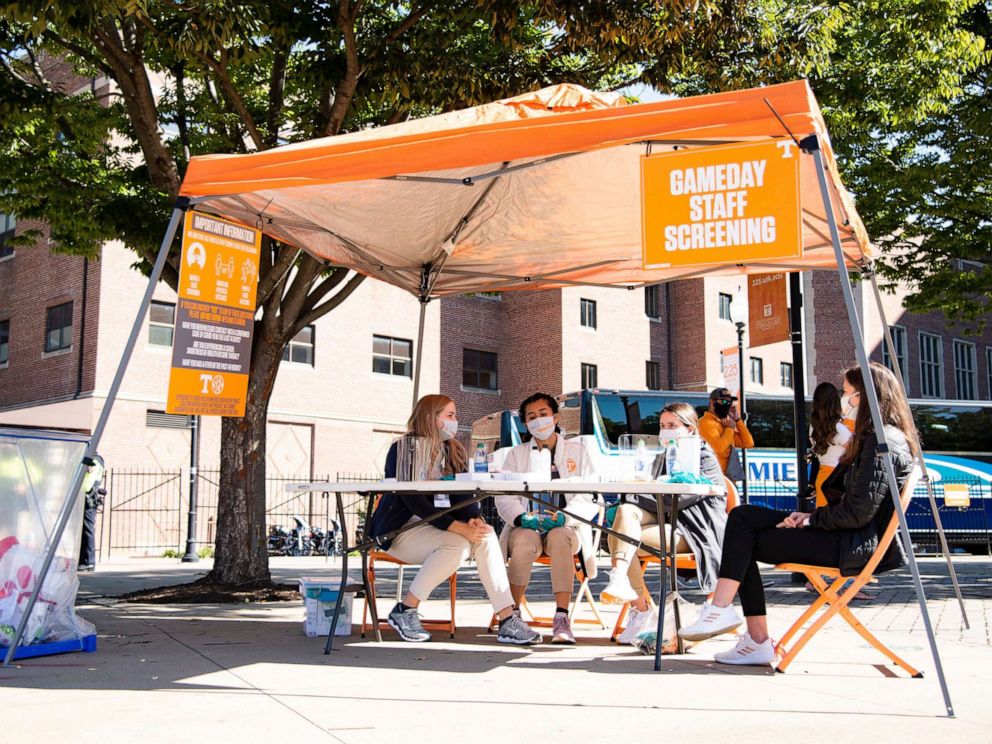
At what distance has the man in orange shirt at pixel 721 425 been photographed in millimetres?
10750

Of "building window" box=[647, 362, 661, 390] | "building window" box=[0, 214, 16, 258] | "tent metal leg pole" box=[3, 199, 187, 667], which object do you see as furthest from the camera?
"building window" box=[647, 362, 661, 390]

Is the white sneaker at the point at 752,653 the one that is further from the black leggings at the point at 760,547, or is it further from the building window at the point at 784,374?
the building window at the point at 784,374

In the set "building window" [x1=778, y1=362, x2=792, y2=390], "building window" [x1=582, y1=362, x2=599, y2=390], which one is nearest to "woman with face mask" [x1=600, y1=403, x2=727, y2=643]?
"building window" [x1=582, y1=362, x2=599, y2=390]

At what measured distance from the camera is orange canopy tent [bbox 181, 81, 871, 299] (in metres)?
5.65

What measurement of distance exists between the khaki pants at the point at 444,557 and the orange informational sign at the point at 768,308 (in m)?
5.99

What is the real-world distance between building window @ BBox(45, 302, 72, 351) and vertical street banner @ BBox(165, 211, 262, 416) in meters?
23.5

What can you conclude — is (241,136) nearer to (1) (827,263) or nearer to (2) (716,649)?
(1) (827,263)

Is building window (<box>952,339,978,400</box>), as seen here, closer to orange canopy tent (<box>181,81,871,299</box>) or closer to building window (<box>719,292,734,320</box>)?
building window (<box>719,292,734,320</box>)

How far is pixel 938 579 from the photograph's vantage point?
1438 cm

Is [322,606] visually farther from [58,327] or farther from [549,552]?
[58,327]

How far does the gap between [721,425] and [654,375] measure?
103ft

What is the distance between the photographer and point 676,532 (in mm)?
6906

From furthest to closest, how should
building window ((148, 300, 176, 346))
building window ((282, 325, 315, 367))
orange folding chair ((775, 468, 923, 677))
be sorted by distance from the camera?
building window ((282, 325, 315, 367)) → building window ((148, 300, 176, 346)) → orange folding chair ((775, 468, 923, 677))

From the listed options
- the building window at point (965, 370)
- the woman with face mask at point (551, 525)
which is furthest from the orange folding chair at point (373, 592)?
the building window at point (965, 370)
